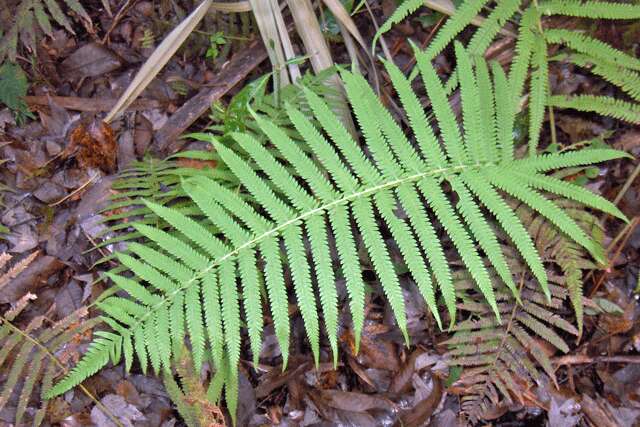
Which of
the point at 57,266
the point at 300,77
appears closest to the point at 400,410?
the point at 300,77

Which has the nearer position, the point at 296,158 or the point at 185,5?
the point at 296,158

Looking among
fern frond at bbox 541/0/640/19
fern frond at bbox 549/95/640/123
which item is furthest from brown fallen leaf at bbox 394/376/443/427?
fern frond at bbox 541/0/640/19

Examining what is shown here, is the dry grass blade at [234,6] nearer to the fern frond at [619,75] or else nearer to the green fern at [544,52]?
the green fern at [544,52]

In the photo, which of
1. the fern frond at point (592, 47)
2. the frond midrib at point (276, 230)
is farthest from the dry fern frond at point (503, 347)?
the fern frond at point (592, 47)

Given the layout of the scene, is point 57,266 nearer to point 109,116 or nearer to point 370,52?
point 109,116

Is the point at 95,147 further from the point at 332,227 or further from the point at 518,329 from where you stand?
the point at 518,329

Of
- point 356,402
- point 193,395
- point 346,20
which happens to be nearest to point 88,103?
point 346,20
